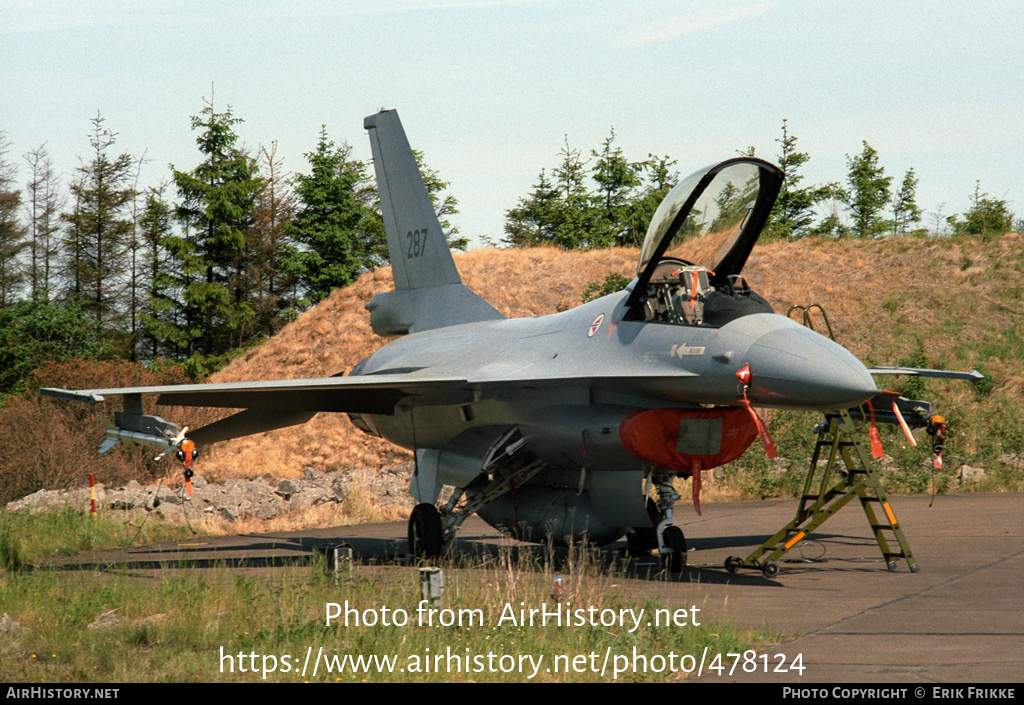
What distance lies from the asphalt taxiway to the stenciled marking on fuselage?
2.35 metres

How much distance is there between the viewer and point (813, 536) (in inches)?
Answer: 557

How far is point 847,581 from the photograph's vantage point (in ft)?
33.5

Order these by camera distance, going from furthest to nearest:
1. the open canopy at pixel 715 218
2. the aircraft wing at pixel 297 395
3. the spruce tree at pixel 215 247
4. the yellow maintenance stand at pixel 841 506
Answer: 1. the spruce tree at pixel 215 247
2. the aircraft wing at pixel 297 395
3. the yellow maintenance stand at pixel 841 506
4. the open canopy at pixel 715 218

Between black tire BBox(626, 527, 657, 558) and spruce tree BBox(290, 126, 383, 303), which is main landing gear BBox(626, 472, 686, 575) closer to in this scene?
black tire BBox(626, 527, 657, 558)

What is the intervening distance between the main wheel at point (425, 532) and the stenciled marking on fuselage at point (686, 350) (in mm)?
4189

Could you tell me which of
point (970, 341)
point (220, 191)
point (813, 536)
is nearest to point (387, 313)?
point (813, 536)

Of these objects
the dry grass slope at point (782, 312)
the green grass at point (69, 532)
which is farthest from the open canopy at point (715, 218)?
the dry grass slope at point (782, 312)

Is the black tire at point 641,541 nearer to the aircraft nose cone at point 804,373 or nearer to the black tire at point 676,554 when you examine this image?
the black tire at point 676,554

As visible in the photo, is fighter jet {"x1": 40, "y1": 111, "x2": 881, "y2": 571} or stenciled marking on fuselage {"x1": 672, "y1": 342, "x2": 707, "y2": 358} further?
stenciled marking on fuselage {"x1": 672, "y1": 342, "x2": 707, "y2": 358}

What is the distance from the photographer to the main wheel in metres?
12.3

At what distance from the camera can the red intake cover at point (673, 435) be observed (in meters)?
10.0

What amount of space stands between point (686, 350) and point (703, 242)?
144cm

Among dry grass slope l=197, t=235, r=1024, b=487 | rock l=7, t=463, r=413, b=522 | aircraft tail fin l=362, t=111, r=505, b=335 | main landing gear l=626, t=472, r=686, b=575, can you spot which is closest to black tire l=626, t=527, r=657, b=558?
main landing gear l=626, t=472, r=686, b=575

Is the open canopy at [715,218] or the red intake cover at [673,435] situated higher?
the open canopy at [715,218]
